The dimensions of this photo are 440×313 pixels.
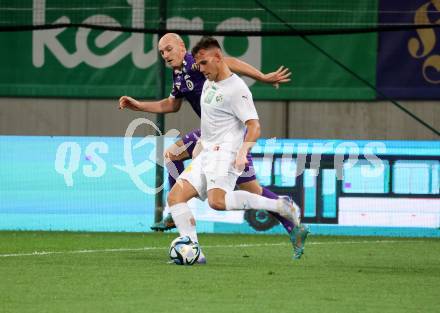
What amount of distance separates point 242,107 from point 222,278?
1531 mm

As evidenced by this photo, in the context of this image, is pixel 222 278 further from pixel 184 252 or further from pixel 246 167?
pixel 246 167

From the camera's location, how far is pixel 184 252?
10281 mm

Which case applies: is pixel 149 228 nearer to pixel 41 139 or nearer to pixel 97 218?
pixel 97 218

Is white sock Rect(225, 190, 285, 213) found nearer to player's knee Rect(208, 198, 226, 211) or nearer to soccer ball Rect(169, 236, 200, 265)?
player's knee Rect(208, 198, 226, 211)

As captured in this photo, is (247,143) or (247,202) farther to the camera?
(247,202)

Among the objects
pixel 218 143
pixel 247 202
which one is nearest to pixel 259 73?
pixel 218 143

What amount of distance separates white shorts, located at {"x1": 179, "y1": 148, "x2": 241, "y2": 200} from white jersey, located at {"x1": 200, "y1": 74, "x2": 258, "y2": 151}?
9 cm

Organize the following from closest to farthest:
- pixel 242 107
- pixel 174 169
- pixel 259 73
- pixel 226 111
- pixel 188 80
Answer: pixel 242 107, pixel 226 111, pixel 259 73, pixel 188 80, pixel 174 169

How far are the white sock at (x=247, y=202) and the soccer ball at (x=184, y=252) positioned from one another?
18.0 inches

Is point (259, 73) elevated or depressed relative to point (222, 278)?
elevated

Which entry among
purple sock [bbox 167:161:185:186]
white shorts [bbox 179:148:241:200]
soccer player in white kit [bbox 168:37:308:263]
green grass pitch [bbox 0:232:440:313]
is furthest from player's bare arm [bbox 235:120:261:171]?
purple sock [bbox 167:161:185:186]

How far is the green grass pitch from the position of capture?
7.66 meters

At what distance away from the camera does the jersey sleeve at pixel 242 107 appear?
1005 centimetres

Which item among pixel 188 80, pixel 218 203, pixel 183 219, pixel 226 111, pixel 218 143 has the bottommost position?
pixel 183 219
